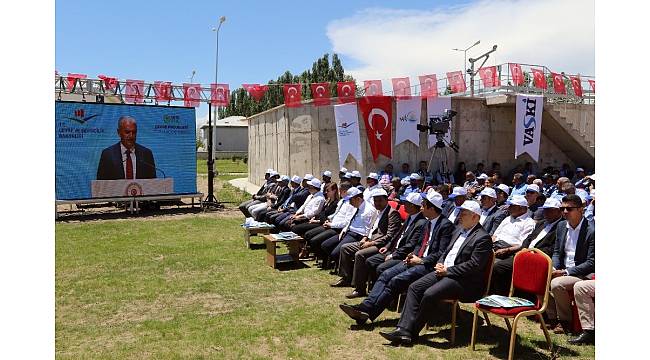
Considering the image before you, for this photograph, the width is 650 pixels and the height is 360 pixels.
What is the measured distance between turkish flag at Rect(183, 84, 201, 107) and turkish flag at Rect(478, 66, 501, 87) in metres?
10.4

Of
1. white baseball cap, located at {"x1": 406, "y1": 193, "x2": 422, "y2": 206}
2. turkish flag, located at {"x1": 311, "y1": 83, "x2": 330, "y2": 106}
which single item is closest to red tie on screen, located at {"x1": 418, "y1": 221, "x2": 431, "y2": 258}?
white baseball cap, located at {"x1": 406, "y1": 193, "x2": 422, "y2": 206}

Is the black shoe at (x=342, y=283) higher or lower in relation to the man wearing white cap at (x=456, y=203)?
lower

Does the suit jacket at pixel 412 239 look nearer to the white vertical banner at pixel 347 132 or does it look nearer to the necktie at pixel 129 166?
the white vertical banner at pixel 347 132

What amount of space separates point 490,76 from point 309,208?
12100 millimetres

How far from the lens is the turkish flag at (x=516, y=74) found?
18109mm

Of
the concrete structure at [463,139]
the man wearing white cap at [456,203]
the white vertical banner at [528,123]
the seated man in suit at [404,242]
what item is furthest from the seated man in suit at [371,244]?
the white vertical banner at [528,123]

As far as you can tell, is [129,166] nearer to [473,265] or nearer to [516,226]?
[516,226]

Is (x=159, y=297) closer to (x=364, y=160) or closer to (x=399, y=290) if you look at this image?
(x=399, y=290)

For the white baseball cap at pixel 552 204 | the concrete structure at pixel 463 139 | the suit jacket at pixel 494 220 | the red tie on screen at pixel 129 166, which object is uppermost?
the concrete structure at pixel 463 139

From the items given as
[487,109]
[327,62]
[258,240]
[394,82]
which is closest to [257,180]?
[394,82]

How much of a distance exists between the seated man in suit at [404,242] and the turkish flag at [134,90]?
1262 centimetres

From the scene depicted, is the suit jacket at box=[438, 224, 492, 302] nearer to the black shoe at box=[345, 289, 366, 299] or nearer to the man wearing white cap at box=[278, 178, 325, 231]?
the black shoe at box=[345, 289, 366, 299]

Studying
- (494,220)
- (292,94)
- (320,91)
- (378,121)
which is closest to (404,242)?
(494,220)

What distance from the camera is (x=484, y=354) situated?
450 cm
